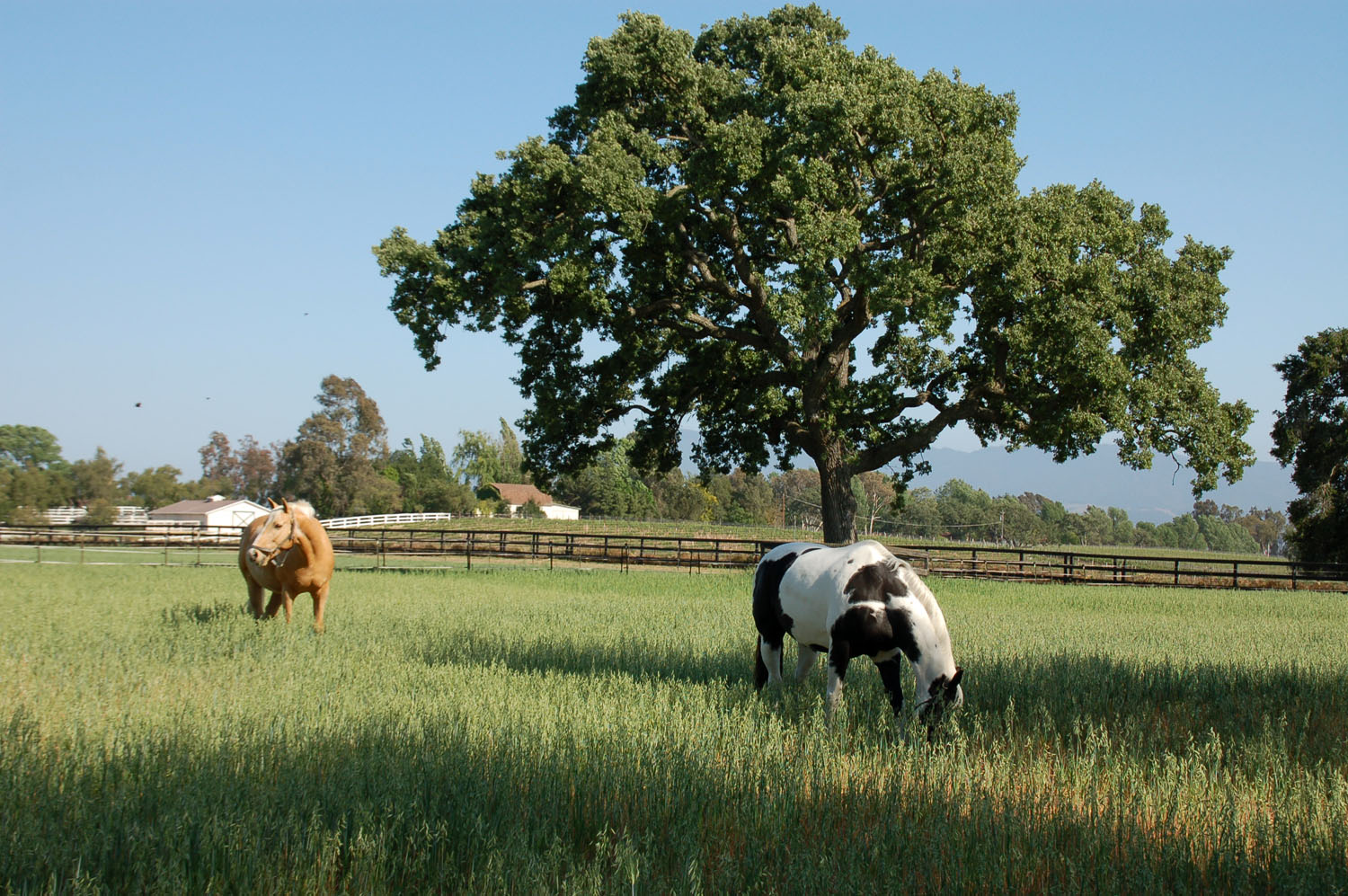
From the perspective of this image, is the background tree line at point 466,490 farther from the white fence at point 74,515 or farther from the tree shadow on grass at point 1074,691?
the tree shadow on grass at point 1074,691

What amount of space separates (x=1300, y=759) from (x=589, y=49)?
24.9 m

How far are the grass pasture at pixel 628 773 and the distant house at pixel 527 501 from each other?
103555 millimetres

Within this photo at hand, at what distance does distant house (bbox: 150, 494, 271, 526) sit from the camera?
284 feet

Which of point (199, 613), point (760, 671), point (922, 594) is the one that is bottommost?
point (199, 613)

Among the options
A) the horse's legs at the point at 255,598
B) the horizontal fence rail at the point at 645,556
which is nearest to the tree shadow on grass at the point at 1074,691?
the horse's legs at the point at 255,598

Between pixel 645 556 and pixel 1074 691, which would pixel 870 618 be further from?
pixel 645 556

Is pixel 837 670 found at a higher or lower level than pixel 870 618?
lower

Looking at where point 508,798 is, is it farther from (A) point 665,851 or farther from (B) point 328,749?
(B) point 328,749

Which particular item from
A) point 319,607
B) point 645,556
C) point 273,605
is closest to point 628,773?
point 319,607

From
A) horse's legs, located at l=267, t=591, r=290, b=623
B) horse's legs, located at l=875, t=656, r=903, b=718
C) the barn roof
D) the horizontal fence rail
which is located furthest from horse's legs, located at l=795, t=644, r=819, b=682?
the barn roof

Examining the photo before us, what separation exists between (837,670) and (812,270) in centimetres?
1681

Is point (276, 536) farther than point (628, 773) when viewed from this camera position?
Yes

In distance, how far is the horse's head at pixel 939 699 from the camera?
→ 6.76 m

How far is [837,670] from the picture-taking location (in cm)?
738
